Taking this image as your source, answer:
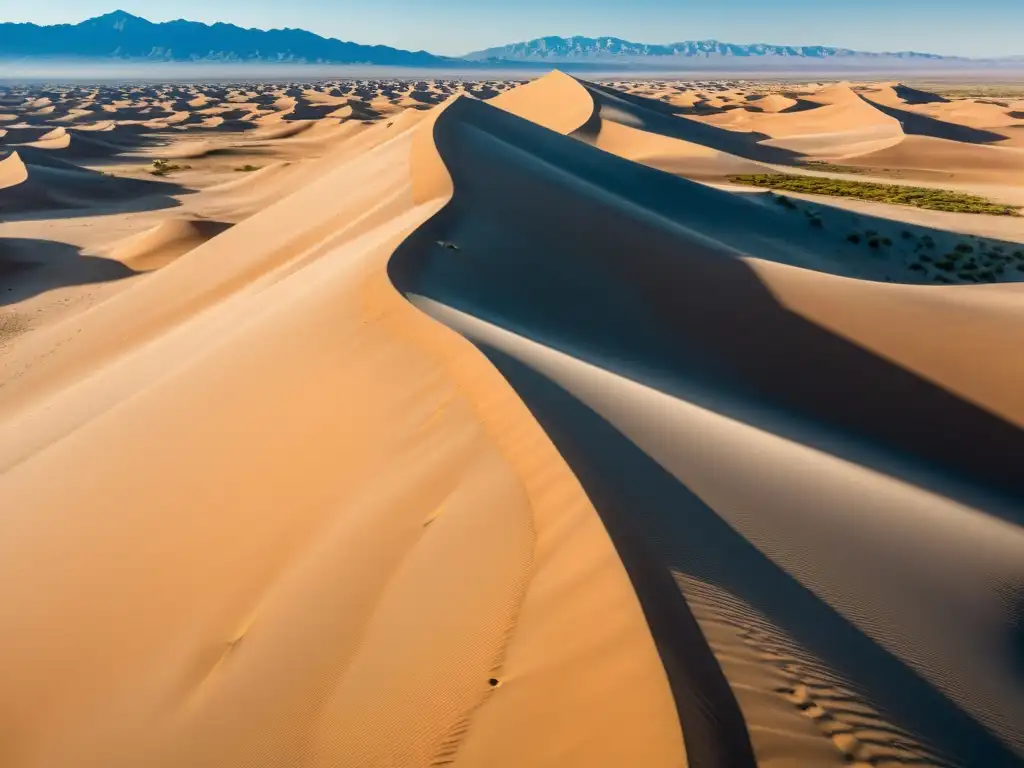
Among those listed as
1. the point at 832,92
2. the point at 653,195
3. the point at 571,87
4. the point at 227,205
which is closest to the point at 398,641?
the point at 653,195

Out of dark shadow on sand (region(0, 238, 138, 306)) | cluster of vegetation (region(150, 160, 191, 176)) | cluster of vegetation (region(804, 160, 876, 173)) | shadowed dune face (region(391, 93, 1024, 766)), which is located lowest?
dark shadow on sand (region(0, 238, 138, 306))

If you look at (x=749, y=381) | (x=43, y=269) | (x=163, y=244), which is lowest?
(x=43, y=269)

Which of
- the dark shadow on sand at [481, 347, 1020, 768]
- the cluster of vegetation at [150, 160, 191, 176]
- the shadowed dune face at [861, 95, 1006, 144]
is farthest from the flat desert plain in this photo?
the shadowed dune face at [861, 95, 1006, 144]

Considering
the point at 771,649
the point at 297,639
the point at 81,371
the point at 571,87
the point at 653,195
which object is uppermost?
the point at 571,87

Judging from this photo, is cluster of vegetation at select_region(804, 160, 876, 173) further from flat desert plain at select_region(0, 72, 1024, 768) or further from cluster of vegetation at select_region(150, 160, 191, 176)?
cluster of vegetation at select_region(150, 160, 191, 176)

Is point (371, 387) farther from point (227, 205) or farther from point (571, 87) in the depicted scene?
point (571, 87)

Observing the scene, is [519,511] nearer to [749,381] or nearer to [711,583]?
[711,583]

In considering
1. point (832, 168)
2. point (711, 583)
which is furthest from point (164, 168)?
point (711, 583)
